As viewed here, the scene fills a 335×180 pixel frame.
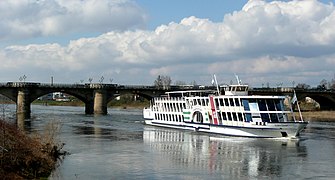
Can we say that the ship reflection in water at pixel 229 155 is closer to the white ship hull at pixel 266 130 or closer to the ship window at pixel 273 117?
the white ship hull at pixel 266 130

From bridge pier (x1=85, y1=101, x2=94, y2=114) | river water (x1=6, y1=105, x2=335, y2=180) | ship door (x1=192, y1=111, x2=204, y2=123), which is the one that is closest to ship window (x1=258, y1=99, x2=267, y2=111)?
river water (x1=6, y1=105, x2=335, y2=180)

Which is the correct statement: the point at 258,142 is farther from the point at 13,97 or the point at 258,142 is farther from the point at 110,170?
the point at 13,97

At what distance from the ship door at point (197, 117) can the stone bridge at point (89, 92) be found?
4756 centimetres

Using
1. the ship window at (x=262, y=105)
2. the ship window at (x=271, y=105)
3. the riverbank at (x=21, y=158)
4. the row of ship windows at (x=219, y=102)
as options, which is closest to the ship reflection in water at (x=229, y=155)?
the ship window at (x=262, y=105)

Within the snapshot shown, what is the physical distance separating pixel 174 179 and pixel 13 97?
95470 millimetres

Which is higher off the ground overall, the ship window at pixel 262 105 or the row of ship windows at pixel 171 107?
the row of ship windows at pixel 171 107

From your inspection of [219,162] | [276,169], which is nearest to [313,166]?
[276,169]

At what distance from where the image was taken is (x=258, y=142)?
6034cm

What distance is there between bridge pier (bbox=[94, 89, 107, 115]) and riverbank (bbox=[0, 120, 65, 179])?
92.8 metres

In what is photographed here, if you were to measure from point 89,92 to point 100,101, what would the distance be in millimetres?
4386

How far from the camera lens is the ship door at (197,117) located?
7725 cm

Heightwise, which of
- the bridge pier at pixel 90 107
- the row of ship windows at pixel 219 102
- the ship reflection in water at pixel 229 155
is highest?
the bridge pier at pixel 90 107

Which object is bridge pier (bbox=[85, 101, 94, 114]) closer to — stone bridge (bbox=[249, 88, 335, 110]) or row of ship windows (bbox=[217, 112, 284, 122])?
stone bridge (bbox=[249, 88, 335, 110])

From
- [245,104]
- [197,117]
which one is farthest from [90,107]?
[245,104]
